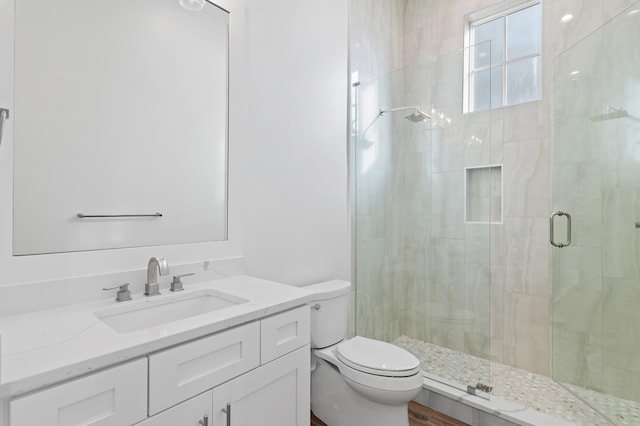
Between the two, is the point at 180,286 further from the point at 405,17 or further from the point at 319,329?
the point at 405,17

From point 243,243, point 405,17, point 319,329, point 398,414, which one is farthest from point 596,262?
point 405,17

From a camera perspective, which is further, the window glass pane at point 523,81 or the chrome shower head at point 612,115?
the window glass pane at point 523,81

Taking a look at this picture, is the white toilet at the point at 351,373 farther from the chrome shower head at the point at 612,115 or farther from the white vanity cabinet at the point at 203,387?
the chrome shower head at the point at 612,115

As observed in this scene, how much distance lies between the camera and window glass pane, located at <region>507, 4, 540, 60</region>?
226 centimetres

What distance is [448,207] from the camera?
213 centimetres

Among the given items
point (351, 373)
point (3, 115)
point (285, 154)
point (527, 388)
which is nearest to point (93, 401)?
point (3, 115)

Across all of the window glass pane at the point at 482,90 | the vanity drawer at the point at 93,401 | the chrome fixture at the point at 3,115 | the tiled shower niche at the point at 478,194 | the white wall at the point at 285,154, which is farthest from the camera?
the tiled shower niche at the point at 478,194

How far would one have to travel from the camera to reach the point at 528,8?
2.31 m

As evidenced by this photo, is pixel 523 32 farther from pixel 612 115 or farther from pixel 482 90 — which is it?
pixel 612 115

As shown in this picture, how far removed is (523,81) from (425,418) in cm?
224

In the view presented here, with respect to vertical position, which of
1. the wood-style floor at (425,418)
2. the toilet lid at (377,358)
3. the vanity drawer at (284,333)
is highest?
the vanity drawer at (284,333)

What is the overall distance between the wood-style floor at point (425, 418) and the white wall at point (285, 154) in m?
0.87

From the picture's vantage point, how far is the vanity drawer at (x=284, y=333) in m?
1.10

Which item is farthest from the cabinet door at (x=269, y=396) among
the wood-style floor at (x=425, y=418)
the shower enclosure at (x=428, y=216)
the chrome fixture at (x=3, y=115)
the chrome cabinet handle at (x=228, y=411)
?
the shower enclosure at (x=428, y=216)
